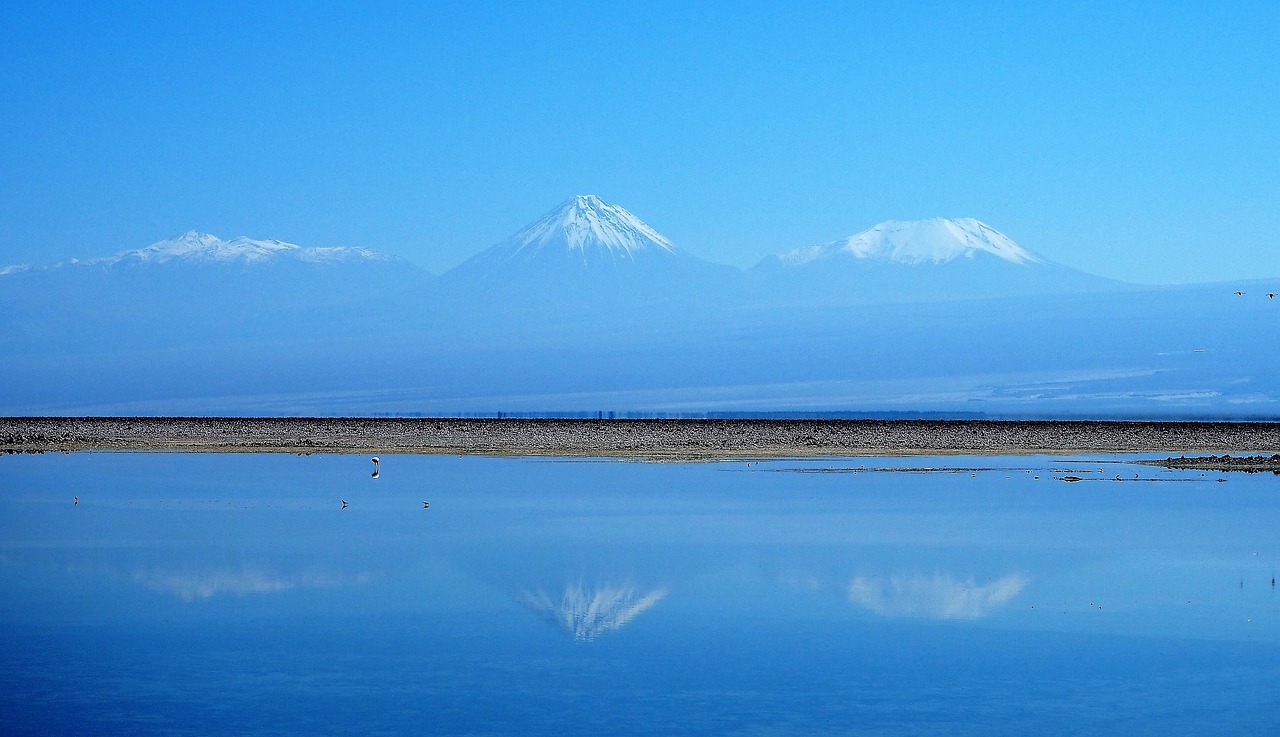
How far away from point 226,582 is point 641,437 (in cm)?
5109

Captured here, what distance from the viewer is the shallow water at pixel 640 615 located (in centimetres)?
1272

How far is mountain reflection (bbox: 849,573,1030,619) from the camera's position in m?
18.2

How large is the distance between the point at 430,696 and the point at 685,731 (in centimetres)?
271

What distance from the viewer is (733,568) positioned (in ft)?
72.7

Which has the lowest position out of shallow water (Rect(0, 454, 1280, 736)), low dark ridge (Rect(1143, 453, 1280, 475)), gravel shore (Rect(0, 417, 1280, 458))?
shallow water (Rect(0, 454, 1280, 736))

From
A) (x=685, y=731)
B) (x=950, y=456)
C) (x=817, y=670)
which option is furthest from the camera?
(x=950, y=456)

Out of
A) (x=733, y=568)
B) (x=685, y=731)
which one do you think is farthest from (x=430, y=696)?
(x=733, y=568)

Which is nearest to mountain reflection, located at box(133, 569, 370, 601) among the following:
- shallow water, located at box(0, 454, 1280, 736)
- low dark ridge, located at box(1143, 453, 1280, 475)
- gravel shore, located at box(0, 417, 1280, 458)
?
shallow water, located at box(0, 454, 1280, 736)

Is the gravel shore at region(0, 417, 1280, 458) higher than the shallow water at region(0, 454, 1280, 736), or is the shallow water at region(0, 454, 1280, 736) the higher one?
the gravel shore at region(0, 417, 1280, 458)

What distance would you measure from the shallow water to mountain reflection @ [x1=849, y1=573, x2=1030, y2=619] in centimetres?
8

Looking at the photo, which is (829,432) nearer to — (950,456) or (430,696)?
(950,456)

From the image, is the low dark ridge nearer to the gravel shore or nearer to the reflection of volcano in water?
the gravel shore

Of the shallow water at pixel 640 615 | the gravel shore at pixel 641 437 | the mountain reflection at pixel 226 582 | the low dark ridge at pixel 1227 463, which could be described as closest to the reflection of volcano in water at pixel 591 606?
the shallow water at pixel 640 615

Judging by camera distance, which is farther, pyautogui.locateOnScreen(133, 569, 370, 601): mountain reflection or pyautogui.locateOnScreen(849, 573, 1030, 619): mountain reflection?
pyautogui.locateOnScreen(133, 569, 370, 601): mountain reflection
